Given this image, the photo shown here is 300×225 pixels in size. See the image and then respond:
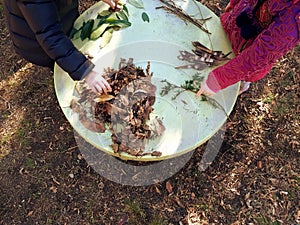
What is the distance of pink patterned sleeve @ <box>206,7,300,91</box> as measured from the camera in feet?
3.44

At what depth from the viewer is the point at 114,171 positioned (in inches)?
58.1

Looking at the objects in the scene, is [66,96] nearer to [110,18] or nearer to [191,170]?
[110,18]

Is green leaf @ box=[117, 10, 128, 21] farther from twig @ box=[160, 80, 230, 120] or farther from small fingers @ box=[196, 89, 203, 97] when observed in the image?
small fingers @ box=[196, 89, 203, 97]

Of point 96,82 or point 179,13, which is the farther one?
point 179,13

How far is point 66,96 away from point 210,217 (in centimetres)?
67

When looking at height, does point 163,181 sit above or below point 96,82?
below

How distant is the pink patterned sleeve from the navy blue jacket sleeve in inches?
16.1

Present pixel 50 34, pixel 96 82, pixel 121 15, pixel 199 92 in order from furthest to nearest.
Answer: pixel 121 15 → pixel 199 92 → pixel 96 82 → pixel 50 34

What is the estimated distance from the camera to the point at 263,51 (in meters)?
1.12

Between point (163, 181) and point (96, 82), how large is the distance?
0.48 metres

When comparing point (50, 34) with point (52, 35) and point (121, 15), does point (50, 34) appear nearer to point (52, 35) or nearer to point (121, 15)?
point (52, 35)

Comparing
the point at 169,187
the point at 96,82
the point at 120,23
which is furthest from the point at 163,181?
the point at 120,23

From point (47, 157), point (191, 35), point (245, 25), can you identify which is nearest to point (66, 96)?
point (47, 157)

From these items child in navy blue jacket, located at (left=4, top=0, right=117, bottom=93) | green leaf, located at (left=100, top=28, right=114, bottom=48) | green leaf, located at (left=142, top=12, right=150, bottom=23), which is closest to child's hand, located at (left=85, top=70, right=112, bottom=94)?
child in navy blue jacket, located at (left=4, top=0, right=117, bottom=93)
